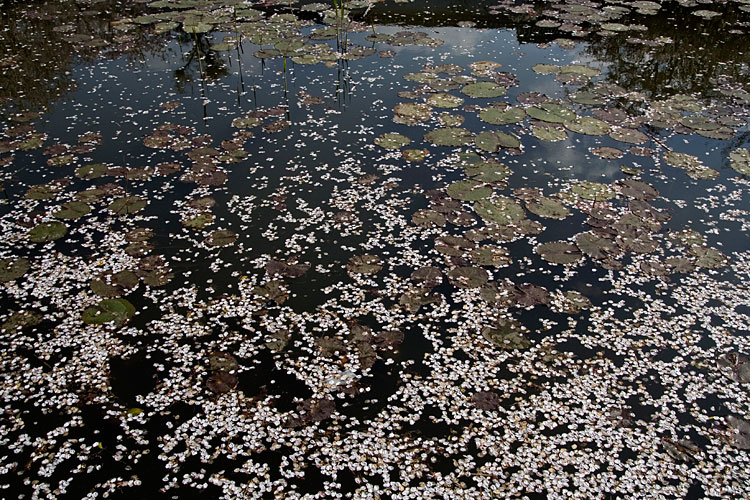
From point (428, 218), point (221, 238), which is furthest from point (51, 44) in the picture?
point (428, 218)

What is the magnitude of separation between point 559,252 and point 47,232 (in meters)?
4.11

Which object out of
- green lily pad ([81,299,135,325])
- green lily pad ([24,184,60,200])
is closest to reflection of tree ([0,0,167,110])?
green lily pad ([24,184,60,200])

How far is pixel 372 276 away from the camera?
4043 mm

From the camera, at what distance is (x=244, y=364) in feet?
11.0

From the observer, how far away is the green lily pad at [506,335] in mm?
3521

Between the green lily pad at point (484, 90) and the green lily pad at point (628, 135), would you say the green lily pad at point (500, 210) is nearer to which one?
the green lily pad at point (628, 135)

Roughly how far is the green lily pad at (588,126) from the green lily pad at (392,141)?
6.03 ft

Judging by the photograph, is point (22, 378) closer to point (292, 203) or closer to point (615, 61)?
point (292, 203)

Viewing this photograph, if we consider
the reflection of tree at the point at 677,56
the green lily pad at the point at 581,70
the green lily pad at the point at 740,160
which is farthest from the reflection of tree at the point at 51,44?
the green lily pad at the point at 740,160

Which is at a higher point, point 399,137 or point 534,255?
point 399,137

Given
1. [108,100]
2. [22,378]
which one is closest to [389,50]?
[108,100]

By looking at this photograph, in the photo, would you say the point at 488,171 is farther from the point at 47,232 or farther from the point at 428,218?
the point at 47,232

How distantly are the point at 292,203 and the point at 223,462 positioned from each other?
2.48 metres

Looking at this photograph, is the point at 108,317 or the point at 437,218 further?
the point at 437,218
